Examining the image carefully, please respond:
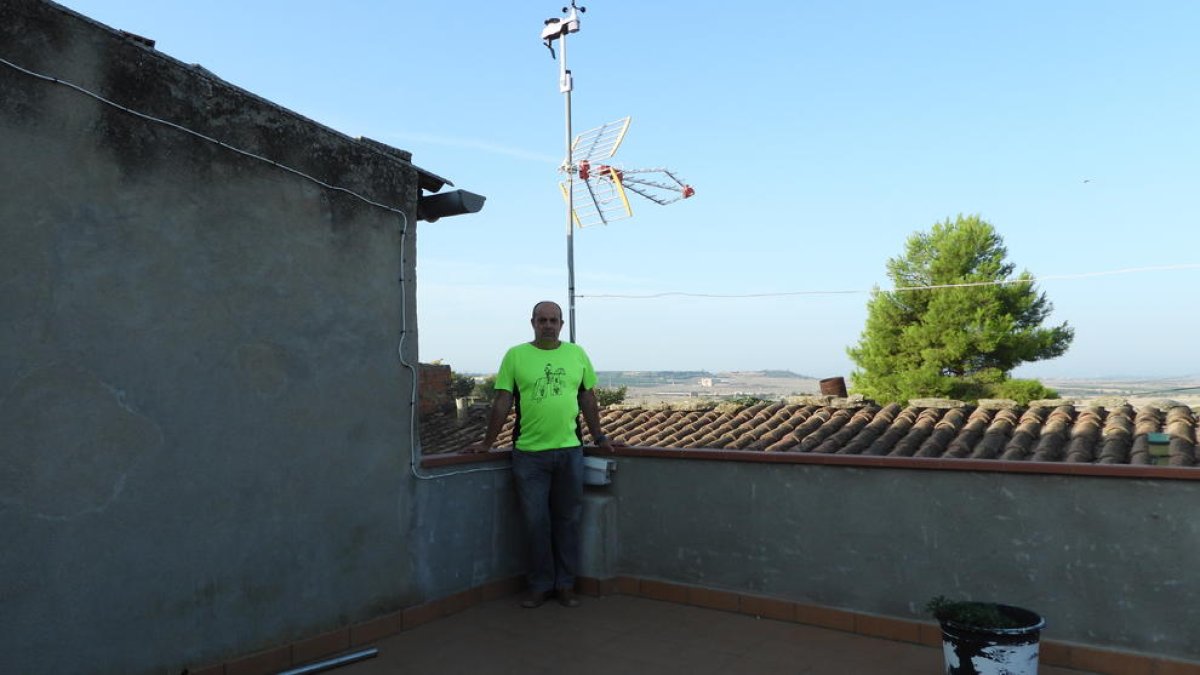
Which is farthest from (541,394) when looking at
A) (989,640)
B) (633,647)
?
(989,640)

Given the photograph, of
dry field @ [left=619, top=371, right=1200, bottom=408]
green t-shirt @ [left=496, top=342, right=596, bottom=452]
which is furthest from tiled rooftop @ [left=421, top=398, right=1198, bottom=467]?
dry field @ [left=619, top=371, right=1200, bottom=408]

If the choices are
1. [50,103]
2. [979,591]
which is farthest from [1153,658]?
[50,103]

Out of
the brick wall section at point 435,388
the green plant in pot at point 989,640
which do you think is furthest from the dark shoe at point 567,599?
the brick wall section at point 435,388

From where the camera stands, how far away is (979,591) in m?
3.78

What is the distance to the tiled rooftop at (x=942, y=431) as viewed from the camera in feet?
23.5

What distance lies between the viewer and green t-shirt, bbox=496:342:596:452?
15.1 ft

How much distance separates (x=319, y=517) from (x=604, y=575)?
6.00 ft

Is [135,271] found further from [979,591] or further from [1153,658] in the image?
[1153,658]

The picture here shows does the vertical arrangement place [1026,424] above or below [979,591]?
above

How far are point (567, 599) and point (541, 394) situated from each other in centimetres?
120

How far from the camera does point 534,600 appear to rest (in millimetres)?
4594

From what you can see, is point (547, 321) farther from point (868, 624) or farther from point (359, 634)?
point (868, 624)

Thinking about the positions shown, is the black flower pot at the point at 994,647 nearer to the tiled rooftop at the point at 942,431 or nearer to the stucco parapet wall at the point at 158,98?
the tiled rooftop at the point at 942,431

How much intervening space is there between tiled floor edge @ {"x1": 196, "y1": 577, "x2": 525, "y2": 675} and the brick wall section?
999cm
